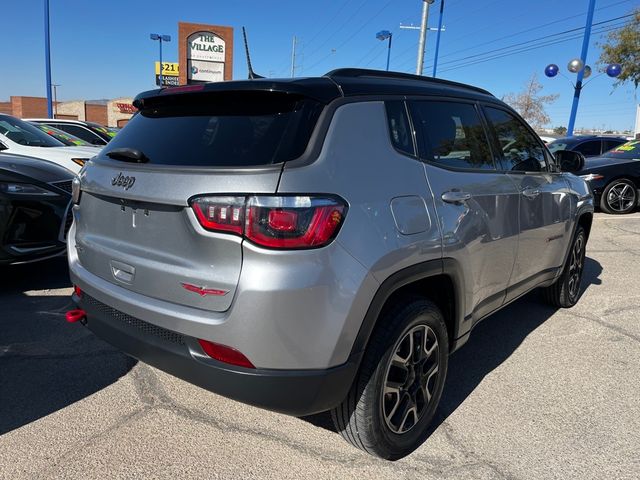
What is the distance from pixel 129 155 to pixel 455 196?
1663 millimetres

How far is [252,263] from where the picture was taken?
1.95 metres

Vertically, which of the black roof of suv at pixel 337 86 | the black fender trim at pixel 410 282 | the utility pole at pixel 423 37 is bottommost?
the black fender trim at pixel 410 282

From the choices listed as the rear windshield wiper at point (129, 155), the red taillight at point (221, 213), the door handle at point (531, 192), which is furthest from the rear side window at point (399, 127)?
→ the door handle at point (531, 192)

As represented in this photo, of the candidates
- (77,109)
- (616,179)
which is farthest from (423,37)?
(77,109)

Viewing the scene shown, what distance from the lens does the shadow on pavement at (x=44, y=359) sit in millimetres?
2936

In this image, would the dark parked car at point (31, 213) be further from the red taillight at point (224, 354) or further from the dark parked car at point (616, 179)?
the dark parked car at point (616, 179)

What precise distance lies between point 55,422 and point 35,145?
6.06 m

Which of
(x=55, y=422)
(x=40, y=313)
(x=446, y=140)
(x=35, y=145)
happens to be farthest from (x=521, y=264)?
(x=35, y=145)

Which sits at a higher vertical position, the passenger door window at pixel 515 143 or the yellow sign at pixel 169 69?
the yellow sign at pixel 169 69

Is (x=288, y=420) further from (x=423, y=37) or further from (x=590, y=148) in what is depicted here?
(x=423, y=37)

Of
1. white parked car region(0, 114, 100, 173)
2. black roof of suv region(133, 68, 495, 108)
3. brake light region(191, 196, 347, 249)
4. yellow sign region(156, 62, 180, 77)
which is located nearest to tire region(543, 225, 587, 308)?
black roof of suv region(133, 68, 495, 108)

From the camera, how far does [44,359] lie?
346 centimetres

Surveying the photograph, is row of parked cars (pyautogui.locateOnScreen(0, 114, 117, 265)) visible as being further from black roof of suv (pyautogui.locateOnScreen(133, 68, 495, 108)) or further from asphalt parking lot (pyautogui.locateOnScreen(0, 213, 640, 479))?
black roof of suv (pyautogui.locateOnScreen(133, 68, 495, 108))

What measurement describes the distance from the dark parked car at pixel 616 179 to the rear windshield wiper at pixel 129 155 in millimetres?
10102
